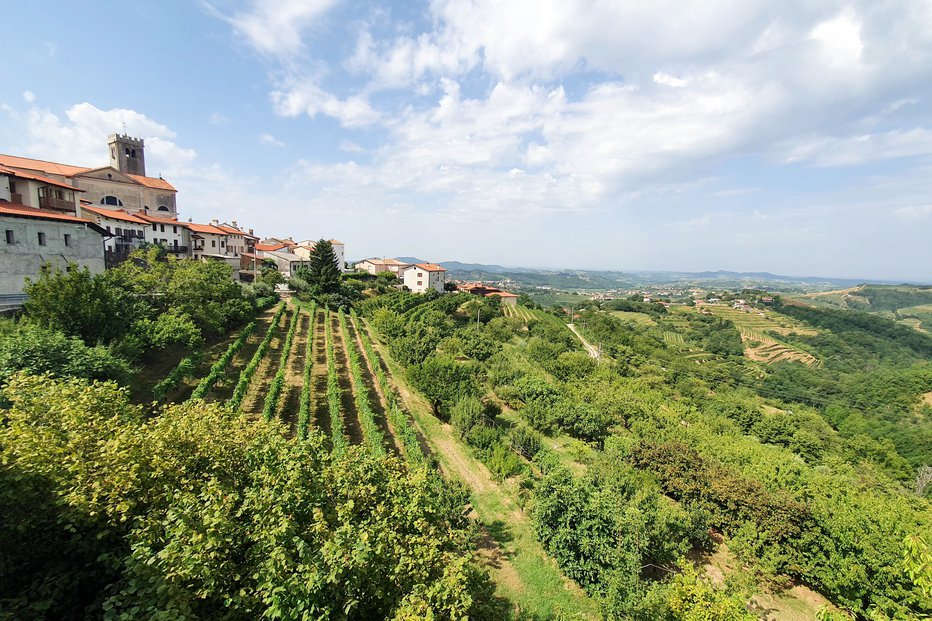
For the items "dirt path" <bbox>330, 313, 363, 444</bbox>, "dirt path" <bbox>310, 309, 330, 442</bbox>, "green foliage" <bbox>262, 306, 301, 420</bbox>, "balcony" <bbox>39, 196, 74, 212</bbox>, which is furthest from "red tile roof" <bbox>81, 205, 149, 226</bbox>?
"dirt path" <bbox>330, 313, 363, 444</bbox>

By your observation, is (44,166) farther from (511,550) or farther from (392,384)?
(511,550)

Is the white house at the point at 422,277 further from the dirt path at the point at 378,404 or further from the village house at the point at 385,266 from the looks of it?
the dirt path at the point at 378,404

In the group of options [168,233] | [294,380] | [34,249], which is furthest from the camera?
[168,233]

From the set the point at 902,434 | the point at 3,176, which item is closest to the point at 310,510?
the point at 3,176

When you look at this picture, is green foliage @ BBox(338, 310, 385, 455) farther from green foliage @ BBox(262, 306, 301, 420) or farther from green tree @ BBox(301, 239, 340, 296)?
green tree @ BBox(301, 239, 340, 296)

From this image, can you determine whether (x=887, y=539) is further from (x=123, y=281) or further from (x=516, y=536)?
(x=123, y=281)

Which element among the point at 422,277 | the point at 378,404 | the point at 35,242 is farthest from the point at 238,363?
the point at 422,277

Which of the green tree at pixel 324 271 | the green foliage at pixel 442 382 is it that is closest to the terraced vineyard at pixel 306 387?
the green foliage at pixel 442 382

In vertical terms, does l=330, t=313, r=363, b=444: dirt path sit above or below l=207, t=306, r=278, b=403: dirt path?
below
